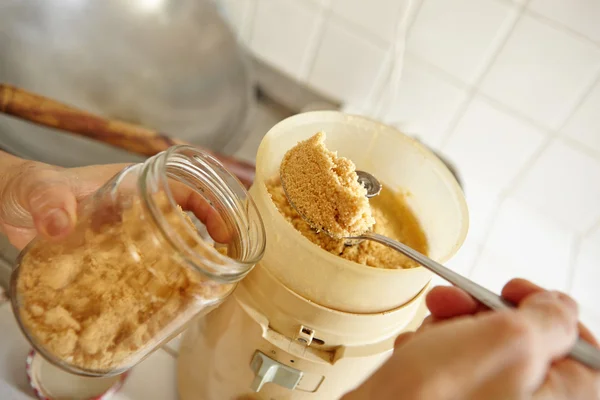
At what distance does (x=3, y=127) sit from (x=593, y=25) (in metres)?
0.67

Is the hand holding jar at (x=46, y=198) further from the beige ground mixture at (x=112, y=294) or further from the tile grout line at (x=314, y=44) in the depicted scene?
the tile grout line at (x=314, y=44)

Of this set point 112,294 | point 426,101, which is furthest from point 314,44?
point 112,294

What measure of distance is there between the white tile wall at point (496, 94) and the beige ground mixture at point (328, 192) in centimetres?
37

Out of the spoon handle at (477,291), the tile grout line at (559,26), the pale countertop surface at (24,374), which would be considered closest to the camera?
the spoon handle at (477,291)

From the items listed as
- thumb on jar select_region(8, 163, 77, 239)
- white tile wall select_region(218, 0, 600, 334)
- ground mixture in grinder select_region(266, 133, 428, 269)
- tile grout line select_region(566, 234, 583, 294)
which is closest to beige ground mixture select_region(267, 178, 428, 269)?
ground mixture in grinder select_region(266, 133, 428, 269)

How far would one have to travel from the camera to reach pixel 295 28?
67cm

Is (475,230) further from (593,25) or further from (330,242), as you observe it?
(330,242)

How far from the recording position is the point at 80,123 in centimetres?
48

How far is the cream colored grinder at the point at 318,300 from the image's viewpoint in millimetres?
290

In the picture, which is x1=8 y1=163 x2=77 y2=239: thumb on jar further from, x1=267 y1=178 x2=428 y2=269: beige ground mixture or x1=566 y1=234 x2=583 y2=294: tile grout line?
x1=566 y1=234 x2=583 y2=294: tile grout line

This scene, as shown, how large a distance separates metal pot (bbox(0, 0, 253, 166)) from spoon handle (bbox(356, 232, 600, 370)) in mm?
375

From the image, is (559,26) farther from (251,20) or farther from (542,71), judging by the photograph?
(251,20)

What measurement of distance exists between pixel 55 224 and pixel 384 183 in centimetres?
26

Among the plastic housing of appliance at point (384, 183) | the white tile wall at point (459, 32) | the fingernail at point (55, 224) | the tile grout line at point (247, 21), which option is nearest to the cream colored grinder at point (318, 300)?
the plastic housing of appliance at point (384, 183)
